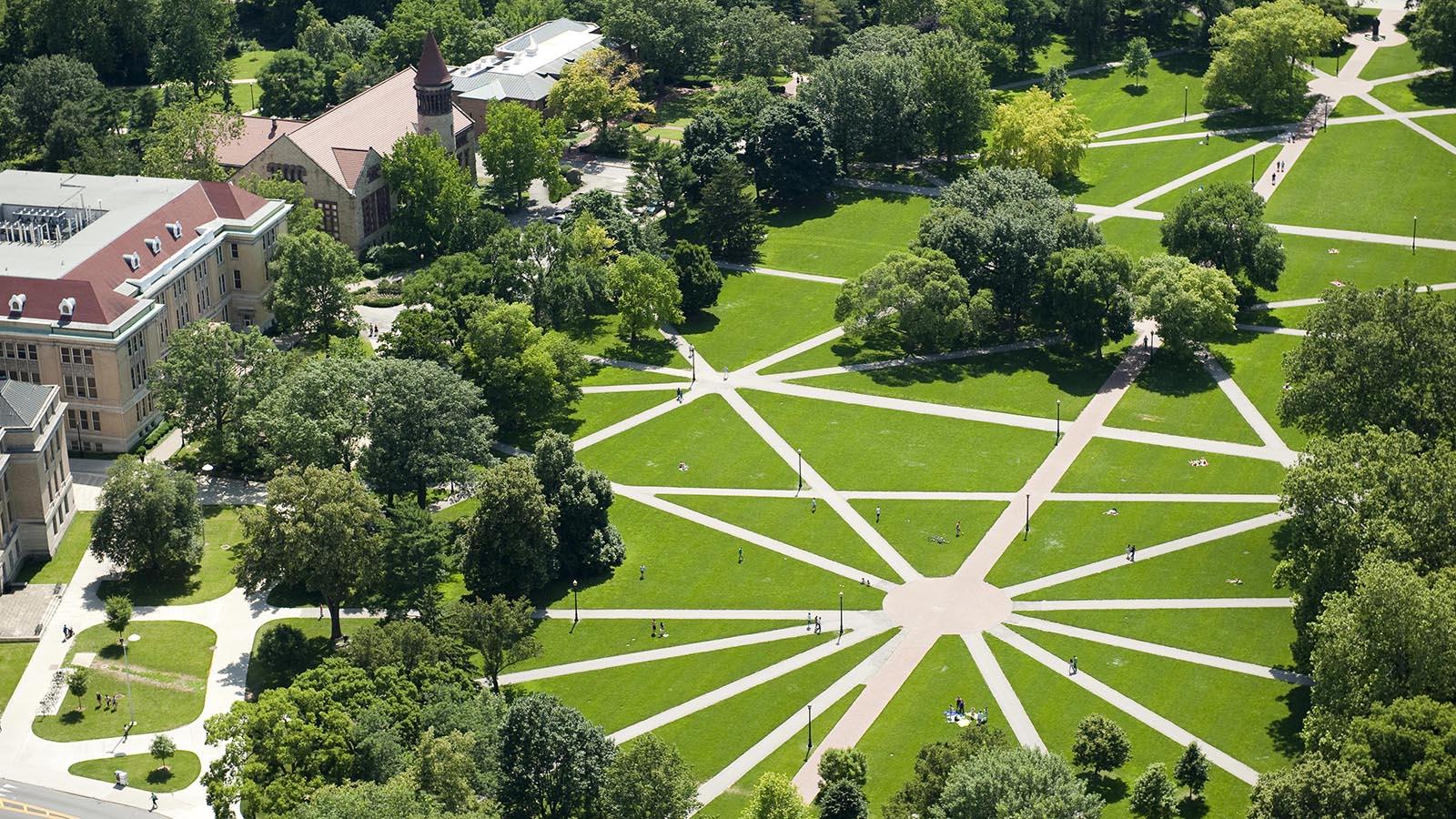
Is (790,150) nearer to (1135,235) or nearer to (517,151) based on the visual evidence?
(517,151)

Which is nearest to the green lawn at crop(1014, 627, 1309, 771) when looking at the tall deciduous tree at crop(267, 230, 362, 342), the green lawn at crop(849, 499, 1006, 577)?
the green lawn at crop(849, 499, 1006, 577)

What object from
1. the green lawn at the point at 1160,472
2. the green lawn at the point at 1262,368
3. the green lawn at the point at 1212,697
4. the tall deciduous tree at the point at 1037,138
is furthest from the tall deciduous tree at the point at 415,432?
the tall deciduous tree at the point at 1037,138

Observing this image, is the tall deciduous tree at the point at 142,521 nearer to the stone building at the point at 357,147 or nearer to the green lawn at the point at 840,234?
the stone building at the point at 357,147

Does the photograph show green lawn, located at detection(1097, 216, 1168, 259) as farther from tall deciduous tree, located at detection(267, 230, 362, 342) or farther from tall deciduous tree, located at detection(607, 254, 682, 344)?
tall deciduous tree, located at detection(267, 230, 362, 342)

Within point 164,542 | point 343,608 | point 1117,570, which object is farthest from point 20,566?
point 1117,570

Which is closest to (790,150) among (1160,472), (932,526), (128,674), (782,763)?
(1160,472)

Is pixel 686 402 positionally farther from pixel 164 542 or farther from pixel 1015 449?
pixel 164 542
